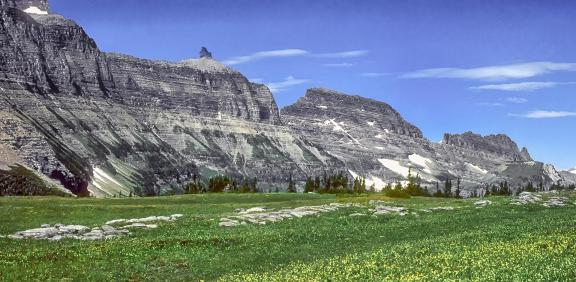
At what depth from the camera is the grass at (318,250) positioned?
30766mm

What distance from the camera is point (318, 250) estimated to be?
4753 cm

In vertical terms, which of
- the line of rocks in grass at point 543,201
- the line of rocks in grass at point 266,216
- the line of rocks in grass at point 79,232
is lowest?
the line of rocks in grass at point 79,232

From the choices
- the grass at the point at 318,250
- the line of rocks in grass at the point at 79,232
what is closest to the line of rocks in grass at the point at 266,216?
the grass at the point at 318,250

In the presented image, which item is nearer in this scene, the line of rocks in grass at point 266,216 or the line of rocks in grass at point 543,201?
the line of rocks in grass at point 266,216

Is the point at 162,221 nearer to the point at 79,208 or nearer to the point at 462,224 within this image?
the point at 79,208

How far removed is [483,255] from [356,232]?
78.2 feet

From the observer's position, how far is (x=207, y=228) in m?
61.9

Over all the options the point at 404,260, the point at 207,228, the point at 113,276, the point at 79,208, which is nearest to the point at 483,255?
the point at 404,260

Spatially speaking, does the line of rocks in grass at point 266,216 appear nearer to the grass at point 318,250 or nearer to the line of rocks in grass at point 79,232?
the grass at point 318,250

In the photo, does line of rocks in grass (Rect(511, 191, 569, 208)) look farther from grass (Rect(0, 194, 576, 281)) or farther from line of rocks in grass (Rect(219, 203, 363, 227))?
line of rocks in grass (Rect(219, 203, 363, 227))

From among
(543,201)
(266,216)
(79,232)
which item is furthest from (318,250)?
(543,201)

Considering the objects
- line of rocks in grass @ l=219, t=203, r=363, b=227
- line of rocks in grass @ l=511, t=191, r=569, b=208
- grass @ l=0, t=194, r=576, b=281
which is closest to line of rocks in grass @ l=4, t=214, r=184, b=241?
grass @ l=0, t=194, r=576, b=281

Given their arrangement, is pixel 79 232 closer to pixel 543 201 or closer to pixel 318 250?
pixel 318 250

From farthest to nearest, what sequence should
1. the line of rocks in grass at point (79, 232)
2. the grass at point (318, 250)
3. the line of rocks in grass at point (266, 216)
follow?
1. the line of rocks in grass at point (266, 216)
2. the line of rocks in grass at point (79, 232)
3. the grass at point (318, 250)
